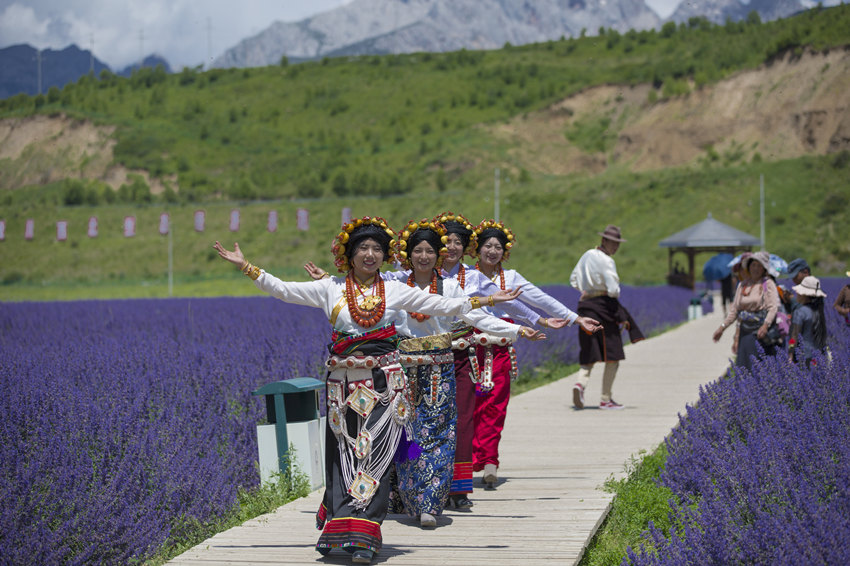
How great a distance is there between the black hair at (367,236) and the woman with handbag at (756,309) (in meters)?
4.90

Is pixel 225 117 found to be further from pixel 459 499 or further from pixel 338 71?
pixel 459 499

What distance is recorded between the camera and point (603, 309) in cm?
1129

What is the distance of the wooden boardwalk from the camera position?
17.2 feet

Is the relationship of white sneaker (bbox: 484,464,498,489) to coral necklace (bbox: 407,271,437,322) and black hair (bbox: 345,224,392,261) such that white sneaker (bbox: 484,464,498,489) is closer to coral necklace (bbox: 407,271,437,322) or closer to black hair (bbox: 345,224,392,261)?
coral necklace (bbox: 407,271,437,322)

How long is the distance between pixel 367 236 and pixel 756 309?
5.29 metres

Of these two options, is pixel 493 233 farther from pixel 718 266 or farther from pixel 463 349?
pixel 718 266

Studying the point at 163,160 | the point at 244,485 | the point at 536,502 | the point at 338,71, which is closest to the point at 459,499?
the point at 536,502

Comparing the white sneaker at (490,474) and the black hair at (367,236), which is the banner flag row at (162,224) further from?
the black hair at (367,236)

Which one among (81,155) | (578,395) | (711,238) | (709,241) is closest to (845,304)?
(578,395)

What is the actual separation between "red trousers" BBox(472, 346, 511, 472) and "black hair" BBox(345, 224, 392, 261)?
1.61m

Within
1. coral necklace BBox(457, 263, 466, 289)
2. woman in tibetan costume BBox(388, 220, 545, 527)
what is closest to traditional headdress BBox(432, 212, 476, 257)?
coral necklace BBox(457, 263, 466, 289)

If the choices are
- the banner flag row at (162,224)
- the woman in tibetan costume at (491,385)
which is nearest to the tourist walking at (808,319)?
the woman in tibetan costume at (491,385)

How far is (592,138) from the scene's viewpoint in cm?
9181

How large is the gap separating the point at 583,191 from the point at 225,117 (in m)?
55.5
